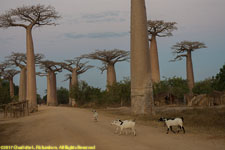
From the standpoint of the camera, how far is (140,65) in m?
13.6

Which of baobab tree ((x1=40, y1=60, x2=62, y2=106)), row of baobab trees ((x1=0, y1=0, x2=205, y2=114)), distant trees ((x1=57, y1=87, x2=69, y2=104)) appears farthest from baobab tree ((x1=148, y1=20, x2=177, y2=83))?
distant trees ((x1=57, y1=87, x2=69, y2=104))

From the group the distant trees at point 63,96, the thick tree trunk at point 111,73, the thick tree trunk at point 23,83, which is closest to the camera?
the thick tree trunk at point 23,83

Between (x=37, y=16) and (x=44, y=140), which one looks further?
(x=37, y=16)

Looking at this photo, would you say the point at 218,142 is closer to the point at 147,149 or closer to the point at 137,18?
→ the point at 147,149

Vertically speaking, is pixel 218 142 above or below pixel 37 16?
below

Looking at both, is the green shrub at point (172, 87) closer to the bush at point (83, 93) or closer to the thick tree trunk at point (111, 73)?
the bush at point (83, 93)

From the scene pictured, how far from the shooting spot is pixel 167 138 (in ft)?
20.3

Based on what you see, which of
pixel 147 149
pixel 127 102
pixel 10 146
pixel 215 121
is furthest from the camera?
pixel 127 102

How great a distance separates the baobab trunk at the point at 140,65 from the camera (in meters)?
13.4

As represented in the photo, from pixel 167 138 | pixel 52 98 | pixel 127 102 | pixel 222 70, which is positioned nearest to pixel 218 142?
pixel 167 138

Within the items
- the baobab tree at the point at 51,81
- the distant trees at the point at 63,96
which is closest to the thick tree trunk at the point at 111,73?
the baobab tree at the point at 51,81

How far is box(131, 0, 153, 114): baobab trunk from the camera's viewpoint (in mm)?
13414

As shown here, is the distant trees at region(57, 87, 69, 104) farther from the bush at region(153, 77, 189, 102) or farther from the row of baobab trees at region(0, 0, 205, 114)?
the bush at region(153, 77, 189, 102)

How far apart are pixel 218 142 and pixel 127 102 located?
2274 cm
